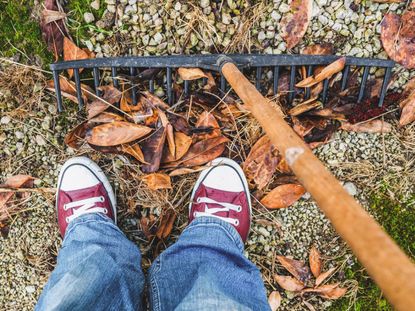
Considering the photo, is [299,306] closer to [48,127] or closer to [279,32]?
[279,32]

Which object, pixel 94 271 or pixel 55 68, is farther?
pixel 55 68

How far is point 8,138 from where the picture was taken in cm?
172

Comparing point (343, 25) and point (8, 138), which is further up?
point (343, 25)

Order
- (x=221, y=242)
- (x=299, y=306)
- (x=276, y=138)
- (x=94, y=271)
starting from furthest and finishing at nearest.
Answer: (x=299, y=306) < (x=221, y=242) < (x=94, y=271) < (x=276, y=138)

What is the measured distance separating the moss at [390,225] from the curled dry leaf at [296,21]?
763mm

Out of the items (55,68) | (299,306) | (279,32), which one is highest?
(279,32)

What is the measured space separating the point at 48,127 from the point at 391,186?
4.95ft

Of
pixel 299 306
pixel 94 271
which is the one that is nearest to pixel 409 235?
pixel 299 306

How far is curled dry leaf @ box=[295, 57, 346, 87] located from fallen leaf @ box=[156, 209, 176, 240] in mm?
775

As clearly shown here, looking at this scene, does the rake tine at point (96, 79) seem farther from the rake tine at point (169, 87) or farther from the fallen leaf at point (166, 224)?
the fallen leaf at point (166, 224)

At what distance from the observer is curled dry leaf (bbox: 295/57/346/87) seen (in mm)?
1566

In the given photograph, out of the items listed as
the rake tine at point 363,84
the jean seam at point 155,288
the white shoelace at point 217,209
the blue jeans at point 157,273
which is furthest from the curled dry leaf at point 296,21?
the jean seam at point 155,288

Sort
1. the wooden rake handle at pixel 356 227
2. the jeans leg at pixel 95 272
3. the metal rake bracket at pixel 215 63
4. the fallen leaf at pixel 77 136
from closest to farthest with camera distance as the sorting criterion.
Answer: the wooden rake handle at pixel 356 227 → the jeans leg at pixel 95 272 → the metal rake bracket at pixel 215 63 → the fallen leaf at pixel 77 136

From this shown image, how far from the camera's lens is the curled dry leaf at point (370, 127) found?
167cm
